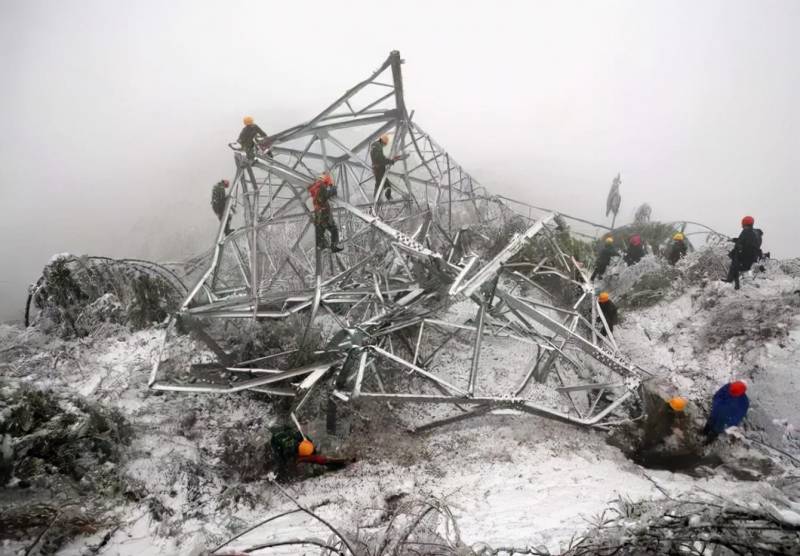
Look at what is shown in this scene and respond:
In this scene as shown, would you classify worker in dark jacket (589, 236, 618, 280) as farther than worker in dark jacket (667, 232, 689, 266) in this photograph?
Yes

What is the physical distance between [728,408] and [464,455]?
136 inches

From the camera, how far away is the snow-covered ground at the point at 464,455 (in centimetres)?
421

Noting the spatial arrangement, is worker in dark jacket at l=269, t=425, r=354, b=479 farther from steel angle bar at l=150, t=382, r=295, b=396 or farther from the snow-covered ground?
steel angle bar at l=150, t=382, r=295, b=396

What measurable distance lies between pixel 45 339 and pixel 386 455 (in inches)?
306

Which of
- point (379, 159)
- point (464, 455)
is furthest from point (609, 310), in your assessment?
point (379, 159)

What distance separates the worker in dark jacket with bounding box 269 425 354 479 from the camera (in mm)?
5215

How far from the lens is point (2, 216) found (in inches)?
1736

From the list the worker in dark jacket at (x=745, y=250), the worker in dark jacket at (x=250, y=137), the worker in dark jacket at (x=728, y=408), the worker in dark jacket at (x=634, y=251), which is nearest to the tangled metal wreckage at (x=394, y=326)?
the worker in dark jacket at (x=250, y=137)

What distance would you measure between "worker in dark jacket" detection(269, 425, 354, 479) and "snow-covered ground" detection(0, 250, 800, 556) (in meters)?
0.19

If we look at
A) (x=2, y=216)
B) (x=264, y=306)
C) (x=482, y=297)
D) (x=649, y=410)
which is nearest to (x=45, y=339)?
(x=264, y=306)

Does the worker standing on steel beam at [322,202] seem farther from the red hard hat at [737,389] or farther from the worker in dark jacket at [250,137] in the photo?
the red hard hat at [737,389]

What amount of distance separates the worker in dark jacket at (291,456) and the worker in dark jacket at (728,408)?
4.93 metres

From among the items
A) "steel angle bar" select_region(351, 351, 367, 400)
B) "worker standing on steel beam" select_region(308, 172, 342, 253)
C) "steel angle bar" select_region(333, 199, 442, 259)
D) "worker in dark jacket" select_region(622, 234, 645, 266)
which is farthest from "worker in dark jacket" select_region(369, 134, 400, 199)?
"worker in dark jacket" select_region(622, 234, 645, 266)

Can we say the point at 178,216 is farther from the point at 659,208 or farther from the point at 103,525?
the point at 659,208
